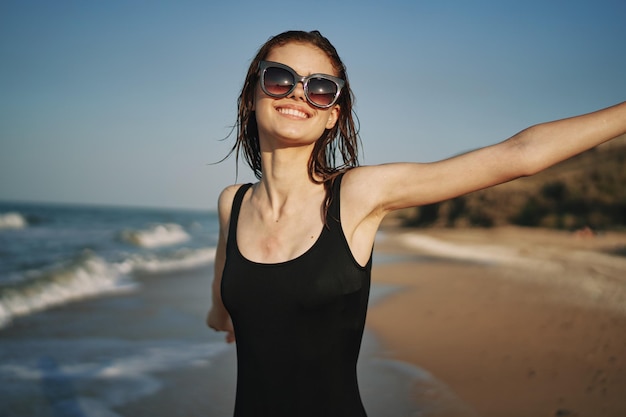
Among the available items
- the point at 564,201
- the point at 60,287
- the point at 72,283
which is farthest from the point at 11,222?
the point at 564,201

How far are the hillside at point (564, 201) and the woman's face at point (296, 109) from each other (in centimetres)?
3336

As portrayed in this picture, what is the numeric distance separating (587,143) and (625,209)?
35.3 meters

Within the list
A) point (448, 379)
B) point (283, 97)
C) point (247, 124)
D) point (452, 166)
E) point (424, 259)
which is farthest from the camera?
point (424, 259)

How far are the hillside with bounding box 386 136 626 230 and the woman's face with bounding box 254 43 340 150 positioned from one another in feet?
109

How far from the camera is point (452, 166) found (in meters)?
1.73

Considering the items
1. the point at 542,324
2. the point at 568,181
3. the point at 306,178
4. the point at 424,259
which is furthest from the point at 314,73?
the point at 568,181

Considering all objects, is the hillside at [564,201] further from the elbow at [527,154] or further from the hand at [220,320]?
the elbow at [527,154]

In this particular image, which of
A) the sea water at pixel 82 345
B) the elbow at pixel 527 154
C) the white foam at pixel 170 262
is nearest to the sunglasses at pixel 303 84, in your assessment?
the elbow at pixel 527 154

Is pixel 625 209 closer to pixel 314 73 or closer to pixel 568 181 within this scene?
pixel 568 181

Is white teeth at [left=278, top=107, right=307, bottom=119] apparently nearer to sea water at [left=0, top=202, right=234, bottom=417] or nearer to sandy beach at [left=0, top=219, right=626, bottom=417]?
sandy beach at [left=0, top=219, right=626, bottom=417]

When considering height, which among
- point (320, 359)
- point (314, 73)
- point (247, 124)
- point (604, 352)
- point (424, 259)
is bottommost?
point (424, 259)

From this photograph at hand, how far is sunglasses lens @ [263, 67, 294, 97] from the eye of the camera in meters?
1.97

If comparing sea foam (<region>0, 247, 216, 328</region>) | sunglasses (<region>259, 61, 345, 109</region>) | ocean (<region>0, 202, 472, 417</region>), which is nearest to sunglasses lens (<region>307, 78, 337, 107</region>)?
sunglasses (<region>259, 61, 345, 109</region>)

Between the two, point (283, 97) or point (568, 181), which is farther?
point (568, 181)
